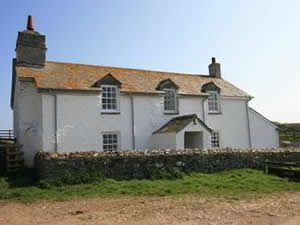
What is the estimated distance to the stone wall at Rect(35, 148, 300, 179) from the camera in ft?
49.4

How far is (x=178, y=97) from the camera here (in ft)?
79.9

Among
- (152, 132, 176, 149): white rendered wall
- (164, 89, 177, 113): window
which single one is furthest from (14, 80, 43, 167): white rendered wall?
(164, 89, 177, 113): window

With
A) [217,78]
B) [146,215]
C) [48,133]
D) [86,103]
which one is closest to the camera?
[146,215]

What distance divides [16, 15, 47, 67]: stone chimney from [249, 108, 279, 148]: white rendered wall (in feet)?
59.2

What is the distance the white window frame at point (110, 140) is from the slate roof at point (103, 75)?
323 centimetres

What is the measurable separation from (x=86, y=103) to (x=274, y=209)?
1390cm

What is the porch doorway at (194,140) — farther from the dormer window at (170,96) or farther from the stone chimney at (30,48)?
the stone chimney at (30,48)

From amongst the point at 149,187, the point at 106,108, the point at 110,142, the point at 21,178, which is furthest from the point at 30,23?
the point at 149,187

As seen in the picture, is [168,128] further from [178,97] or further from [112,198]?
[112,198]

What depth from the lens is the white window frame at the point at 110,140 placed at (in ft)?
70.6

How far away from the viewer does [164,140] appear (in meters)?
21.9

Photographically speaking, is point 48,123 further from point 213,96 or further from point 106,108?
point 213,96

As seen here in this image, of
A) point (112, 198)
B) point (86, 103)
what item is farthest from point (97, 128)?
point (112, 198)

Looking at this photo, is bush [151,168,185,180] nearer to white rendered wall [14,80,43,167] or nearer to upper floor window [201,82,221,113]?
white rendered wall [14,80,43,167]
